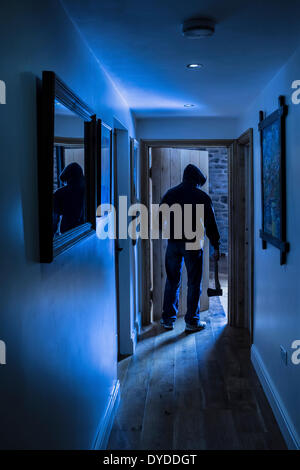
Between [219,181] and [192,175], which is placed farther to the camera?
[219,181]

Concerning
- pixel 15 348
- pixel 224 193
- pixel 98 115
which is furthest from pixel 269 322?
pixel 224 193

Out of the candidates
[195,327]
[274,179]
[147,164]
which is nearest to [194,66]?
[274,179]

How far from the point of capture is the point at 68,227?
196 centimetres

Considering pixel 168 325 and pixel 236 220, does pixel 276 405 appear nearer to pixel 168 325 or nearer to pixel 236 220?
pixel 168 325

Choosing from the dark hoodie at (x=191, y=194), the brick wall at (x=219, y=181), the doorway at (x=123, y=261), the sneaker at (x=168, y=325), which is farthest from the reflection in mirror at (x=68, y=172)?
the brick wall at (x=219, y=181)

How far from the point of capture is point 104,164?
2910 mm

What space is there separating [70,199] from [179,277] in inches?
129

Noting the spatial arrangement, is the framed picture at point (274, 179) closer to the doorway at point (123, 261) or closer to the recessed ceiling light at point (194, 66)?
the recessed ceiling light at point (194, 66)

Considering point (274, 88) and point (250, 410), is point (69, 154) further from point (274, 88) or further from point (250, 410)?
point (250, 410)

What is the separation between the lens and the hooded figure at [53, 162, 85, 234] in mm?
1783

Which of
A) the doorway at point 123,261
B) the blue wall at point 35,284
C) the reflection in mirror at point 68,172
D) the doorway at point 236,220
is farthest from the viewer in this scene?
the doorway at point 236,220

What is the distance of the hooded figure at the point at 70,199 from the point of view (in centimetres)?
178

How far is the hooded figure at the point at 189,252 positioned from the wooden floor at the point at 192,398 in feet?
0.86

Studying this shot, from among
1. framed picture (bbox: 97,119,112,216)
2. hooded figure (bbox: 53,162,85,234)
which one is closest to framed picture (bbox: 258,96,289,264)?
framed picture (bbox: 97,119,112,216)
